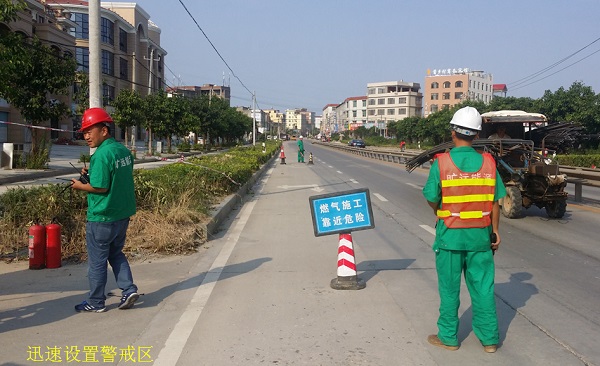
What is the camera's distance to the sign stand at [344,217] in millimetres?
6219

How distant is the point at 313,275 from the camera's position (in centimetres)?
691

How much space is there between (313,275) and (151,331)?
8.29 feet

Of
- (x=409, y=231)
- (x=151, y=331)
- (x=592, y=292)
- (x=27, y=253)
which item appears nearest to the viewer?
(x=151, y=331)

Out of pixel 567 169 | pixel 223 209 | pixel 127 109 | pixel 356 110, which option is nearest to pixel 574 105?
pixel 567 169

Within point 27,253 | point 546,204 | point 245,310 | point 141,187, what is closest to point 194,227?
point 141,187

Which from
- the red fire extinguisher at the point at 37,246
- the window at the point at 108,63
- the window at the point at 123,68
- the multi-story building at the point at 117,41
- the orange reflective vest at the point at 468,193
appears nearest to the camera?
the orange reflective vest at the point at 468,193

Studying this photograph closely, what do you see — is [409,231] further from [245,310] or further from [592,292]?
[245,310]

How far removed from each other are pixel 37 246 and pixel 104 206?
237 centimetres

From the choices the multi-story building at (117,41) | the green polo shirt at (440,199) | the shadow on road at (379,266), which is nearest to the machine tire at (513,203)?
the shadow on road at (379,266)

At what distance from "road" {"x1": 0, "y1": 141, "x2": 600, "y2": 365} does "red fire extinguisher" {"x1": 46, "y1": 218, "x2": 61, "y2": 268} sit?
172 millimetres

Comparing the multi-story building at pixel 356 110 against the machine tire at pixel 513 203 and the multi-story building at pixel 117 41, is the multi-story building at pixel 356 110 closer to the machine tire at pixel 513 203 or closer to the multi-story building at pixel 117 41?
the multi-story building at pixel 117 41

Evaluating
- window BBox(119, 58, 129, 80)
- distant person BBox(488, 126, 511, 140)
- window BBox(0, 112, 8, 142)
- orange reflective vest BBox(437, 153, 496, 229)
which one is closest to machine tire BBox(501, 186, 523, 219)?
distant person BBox(488, 126, 511, 140)

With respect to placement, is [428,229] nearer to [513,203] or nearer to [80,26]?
[513,203]

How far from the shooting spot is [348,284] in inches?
246
